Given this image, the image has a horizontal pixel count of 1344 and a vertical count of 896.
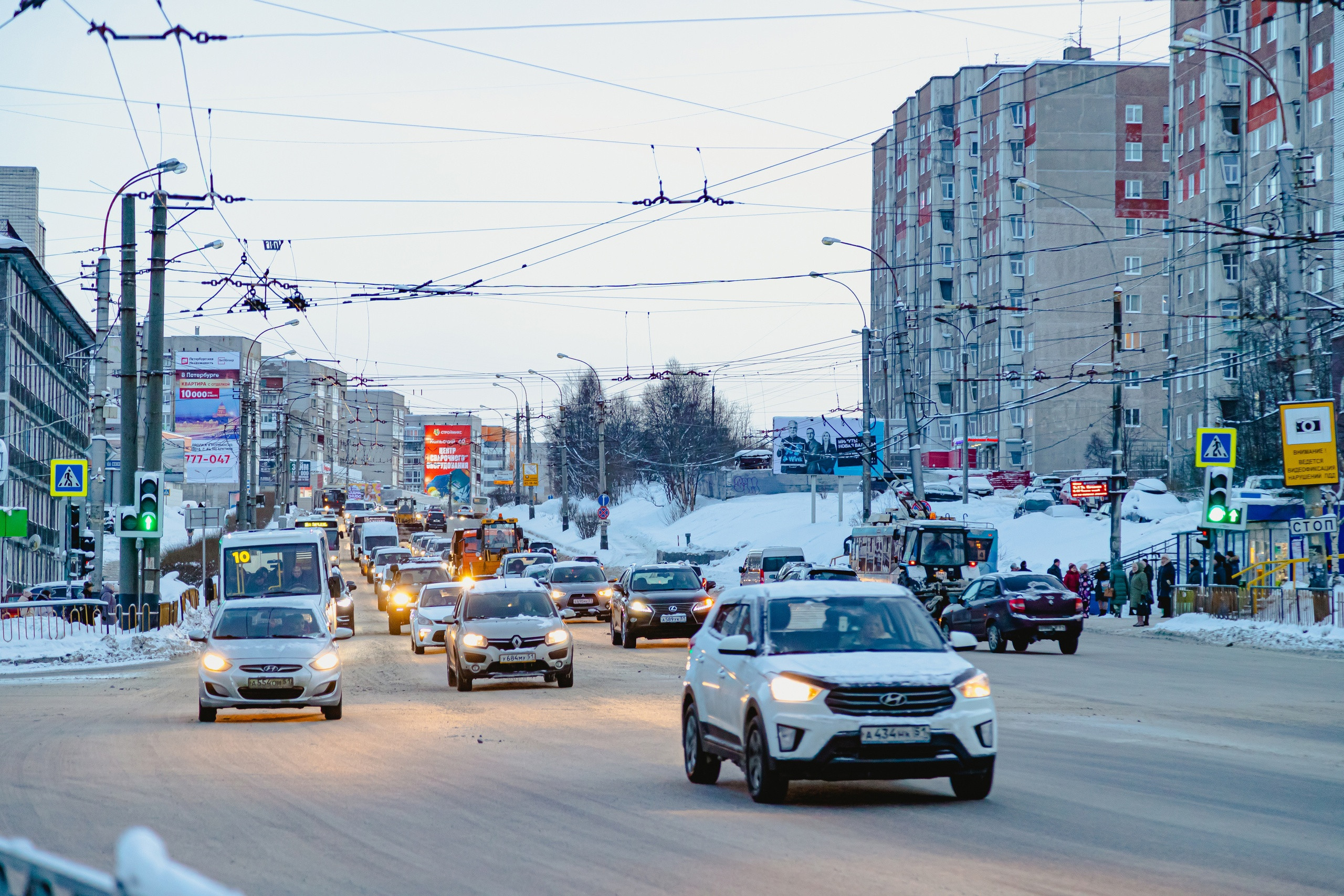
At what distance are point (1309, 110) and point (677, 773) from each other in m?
70.5

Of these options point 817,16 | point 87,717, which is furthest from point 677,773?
point 817,16

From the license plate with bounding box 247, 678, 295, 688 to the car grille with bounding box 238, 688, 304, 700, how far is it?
26mm

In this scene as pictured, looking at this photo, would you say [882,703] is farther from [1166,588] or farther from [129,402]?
[1166,588]

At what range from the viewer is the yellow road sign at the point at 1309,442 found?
30.4m

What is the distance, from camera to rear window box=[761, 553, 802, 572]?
48.9m

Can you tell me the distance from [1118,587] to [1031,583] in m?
13.4

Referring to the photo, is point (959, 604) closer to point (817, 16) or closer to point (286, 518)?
point (817, 16)

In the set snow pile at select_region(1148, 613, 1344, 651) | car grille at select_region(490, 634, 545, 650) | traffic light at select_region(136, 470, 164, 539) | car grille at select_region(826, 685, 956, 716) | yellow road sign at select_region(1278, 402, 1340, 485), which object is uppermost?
yellow road sign at select_region(1278, 402, 1340, 485)

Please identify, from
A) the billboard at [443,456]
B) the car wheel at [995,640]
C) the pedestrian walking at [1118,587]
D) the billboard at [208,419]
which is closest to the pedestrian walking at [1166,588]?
the pedestrian walking at [1118,587]

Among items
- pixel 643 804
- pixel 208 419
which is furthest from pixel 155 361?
pixel 208 419

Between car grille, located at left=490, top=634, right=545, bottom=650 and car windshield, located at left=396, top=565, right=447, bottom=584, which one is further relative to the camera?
car windshield, located at left=396, top=565, right=447, bottom=584

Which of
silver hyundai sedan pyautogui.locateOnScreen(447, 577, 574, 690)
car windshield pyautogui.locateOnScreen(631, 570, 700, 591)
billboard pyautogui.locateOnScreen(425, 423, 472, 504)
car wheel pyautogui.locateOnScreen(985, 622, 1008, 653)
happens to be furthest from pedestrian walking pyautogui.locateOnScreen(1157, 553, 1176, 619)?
billboard pyautogui.locateOnScreen(425, 423, 472, 504)

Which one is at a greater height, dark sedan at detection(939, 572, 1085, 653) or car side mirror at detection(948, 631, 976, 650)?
car side mirror at detection(948, 631, 976, 650)

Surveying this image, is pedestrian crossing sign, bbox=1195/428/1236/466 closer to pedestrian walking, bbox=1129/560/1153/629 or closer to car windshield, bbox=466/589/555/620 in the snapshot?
pedestrian walking, bbox=1129/560/1153/629
